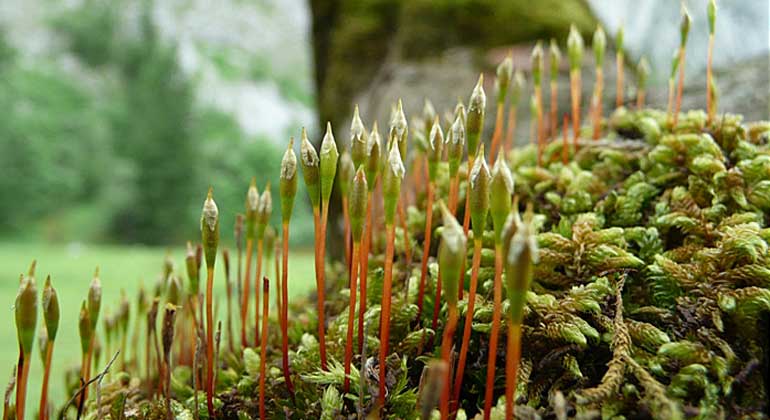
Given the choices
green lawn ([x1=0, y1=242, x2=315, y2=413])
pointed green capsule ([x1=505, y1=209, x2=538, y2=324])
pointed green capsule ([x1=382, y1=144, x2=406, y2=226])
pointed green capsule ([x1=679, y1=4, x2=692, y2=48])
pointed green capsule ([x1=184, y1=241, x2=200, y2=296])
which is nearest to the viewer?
pointed green capsule ([x1=505, y1=209, x2=538, y2=324])

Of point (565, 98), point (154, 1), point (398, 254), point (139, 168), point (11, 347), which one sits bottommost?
point (11, 347)

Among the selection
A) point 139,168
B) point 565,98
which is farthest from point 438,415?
point 139,168

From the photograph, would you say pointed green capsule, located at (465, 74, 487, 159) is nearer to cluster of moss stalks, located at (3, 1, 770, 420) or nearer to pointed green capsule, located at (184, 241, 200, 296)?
cluster of moss stalks, located at (3, 1, 770, 420)

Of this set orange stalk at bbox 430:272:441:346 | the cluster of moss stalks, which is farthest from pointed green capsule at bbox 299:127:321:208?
orange stalk at bbox 430:272:441:346

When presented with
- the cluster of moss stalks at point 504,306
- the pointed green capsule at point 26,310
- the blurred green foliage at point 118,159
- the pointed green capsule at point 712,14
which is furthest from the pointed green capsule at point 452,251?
the blurred green foliage at point 118,159

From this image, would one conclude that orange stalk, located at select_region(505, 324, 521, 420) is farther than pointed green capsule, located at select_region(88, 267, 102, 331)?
No

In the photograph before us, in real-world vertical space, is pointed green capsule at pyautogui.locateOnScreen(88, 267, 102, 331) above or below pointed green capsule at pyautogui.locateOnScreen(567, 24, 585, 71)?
below

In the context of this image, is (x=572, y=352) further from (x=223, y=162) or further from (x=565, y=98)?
(x=223, y=162)
